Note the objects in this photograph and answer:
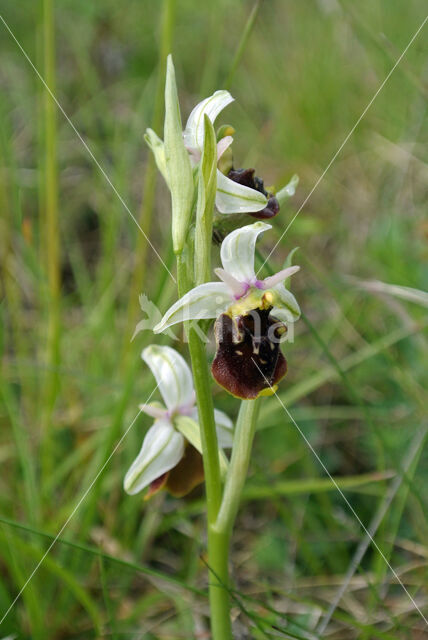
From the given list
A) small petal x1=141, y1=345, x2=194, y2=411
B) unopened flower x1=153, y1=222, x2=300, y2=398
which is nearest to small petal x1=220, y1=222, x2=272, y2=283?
unopened flower x1=153, y1=222, x2=300, y2=398

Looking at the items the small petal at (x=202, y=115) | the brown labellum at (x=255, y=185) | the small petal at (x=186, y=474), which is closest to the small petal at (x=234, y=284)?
the brown labellum at (x=255, y=185)

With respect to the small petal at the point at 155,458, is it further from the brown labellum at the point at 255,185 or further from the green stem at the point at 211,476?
the brown labellum at the point at 255,185

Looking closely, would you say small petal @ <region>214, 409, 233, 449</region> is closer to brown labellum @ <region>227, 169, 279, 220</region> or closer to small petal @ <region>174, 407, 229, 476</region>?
small petal @ <region>174, 407, 229, 476</region>

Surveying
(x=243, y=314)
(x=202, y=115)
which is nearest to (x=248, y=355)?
(x=243, y=314)

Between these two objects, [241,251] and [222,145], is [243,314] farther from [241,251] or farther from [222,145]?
[222,145]

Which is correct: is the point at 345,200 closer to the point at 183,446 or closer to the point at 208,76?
the point at 208,76

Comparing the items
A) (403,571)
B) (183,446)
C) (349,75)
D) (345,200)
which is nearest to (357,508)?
(403,571)

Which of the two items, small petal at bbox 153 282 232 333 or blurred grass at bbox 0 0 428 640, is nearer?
small petal at bbox 153 282 232 333
